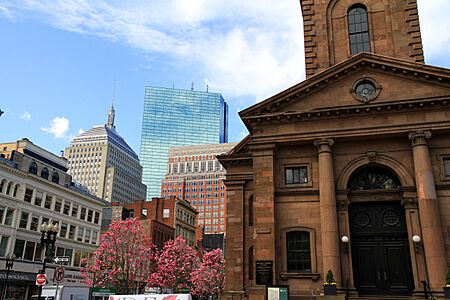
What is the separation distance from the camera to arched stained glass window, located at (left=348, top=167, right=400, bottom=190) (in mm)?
28578

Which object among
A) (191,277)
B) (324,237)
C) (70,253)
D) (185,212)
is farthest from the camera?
(185,212)

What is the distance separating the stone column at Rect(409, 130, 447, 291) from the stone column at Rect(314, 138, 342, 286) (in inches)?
191

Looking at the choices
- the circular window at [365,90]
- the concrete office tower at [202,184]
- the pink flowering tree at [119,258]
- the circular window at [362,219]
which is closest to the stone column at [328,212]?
the circular window at [362,219]

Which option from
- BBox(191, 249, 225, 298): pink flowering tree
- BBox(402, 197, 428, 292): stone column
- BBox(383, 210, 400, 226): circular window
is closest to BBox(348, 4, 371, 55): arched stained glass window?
BBox(383, 210, 400, 226): circular window

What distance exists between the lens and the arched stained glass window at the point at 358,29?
35375mm

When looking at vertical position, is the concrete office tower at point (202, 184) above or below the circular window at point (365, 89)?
above

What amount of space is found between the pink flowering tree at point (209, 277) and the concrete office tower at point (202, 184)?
7758 centimetres

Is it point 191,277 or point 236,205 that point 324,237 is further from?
point 191,277

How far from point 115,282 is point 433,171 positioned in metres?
38.6

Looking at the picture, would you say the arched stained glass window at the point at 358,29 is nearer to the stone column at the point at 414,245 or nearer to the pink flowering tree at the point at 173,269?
the stone column at the point at 414,245

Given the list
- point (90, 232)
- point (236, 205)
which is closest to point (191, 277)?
point (90, 232)

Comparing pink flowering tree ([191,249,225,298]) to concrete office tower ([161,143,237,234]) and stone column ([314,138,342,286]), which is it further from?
concrete office tower ([161,143,237,234])

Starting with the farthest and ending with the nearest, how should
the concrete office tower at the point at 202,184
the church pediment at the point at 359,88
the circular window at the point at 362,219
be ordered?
the concrete office tower at the point at 202,184 < the circular window at the point at 362,219 < the church pediment at the point at 359,88

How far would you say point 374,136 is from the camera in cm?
2808
